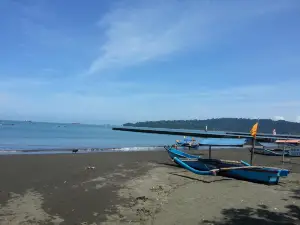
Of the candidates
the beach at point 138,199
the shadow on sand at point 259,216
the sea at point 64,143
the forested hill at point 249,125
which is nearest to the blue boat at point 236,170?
the beach at point 138,199

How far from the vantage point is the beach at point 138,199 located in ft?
28.6

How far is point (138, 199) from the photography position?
1088cm

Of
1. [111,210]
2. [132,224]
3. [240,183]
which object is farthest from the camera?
[240,183]

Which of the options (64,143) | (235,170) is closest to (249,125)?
(64,143)

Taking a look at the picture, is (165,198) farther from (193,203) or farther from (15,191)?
(15,191)

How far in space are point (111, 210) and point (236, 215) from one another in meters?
3.86

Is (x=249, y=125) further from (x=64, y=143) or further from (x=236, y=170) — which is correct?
(x=236, y=170)

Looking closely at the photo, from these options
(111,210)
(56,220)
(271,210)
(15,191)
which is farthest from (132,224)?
(15,191)

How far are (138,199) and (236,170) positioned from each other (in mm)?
6704

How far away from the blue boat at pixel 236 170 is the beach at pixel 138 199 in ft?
1.55

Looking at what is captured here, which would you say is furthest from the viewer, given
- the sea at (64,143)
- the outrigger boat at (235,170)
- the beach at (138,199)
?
the sea at (64,143)

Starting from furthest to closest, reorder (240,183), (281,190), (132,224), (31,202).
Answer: (240,183) → (281,190) → (31,202) → (132,224)

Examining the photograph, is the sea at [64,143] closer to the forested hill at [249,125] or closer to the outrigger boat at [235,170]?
the outrigger boat at [235,170]

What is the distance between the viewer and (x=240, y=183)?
563 inches
